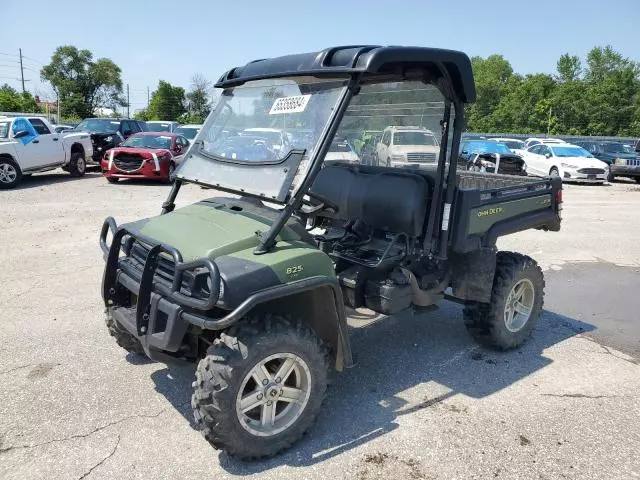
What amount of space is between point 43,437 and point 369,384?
2224 millimetres

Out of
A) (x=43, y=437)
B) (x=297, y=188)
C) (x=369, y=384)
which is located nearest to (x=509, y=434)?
(x=369, y=384)

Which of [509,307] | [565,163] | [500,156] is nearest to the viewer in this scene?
[509,307]

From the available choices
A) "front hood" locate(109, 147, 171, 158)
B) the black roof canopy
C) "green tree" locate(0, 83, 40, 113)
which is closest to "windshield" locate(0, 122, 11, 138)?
"front hood" locate(109, 147, 171, 158)

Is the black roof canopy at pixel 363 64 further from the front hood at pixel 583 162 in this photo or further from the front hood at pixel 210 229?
the front hood at pixel 583 162

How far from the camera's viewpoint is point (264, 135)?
364 cm

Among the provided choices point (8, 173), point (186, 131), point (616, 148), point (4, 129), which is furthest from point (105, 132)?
point (616, 148)

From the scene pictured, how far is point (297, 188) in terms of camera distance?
317 cm

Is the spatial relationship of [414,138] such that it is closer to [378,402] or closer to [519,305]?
[519,305]

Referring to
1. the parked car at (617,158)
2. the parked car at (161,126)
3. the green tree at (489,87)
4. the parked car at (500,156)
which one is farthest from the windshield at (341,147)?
the green tree at (489,87)

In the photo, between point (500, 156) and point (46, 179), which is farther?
point (500, 156)

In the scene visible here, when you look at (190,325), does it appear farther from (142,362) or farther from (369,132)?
(369,132)

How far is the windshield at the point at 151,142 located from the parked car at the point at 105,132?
138 inches

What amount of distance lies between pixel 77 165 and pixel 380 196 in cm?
1549

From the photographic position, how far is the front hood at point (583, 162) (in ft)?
66.5
